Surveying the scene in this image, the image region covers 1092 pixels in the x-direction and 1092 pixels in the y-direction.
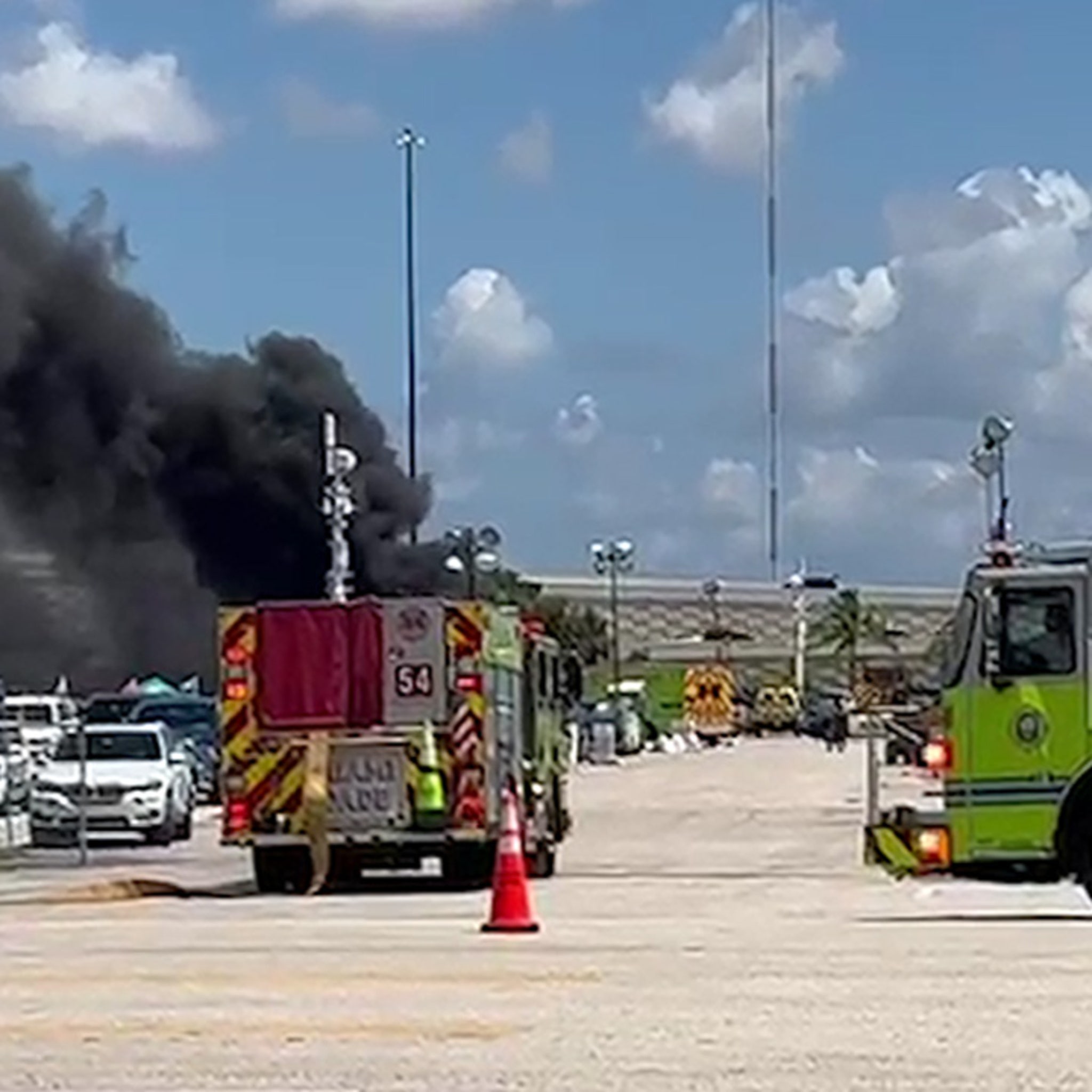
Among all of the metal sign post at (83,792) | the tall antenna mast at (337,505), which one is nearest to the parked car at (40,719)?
the metal sign post at (83,792)

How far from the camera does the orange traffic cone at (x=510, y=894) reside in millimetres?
20828

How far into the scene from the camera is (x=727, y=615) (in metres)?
173

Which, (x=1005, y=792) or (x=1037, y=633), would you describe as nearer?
(x=1037, y=633)

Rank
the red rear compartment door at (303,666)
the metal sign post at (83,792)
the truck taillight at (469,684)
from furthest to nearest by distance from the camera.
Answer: the metal sign post at (83,792) → the red rear compartment door at (303,666) → the truck taillight at (469,684)

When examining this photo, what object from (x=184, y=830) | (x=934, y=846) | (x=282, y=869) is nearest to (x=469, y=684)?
(x=282, y=869)

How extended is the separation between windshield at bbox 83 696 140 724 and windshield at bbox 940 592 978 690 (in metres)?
32.8

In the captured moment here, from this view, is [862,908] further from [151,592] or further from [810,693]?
[810,693]

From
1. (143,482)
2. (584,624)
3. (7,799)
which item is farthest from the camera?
(584,624)

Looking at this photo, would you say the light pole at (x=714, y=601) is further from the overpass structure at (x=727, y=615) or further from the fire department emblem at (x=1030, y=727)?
the fire department emblem at (x=1030, y=727)

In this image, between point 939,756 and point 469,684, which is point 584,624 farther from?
point 939,756

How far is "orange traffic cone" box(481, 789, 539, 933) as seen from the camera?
20.8m

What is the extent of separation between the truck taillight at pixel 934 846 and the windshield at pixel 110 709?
32.5 m

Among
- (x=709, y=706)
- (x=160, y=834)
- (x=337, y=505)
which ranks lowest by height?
(x=160, y=834)

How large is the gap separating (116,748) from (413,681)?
46.1 feet
